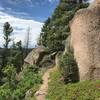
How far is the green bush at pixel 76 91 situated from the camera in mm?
19220

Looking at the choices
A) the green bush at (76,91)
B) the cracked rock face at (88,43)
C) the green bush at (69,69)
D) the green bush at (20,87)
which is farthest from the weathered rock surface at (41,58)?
the green bush at (76,91)

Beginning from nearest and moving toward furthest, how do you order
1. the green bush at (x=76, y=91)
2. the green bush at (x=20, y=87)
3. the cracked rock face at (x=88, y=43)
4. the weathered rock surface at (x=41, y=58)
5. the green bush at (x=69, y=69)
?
the green bush at (x=76, y=91) < the cracked rock face at (x=88, y=43) < the green bush at (x=69, y=69) < the green bush at (x=20, y=87) < the weathered rock surface at (x=41, y=58)

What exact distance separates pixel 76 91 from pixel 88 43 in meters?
3.70

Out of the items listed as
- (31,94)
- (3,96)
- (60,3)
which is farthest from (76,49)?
(60,3)

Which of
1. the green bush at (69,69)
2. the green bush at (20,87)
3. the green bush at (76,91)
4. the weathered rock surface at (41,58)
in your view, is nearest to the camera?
the green bush at (76,91)

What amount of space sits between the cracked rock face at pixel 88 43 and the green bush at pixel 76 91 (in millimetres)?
1031

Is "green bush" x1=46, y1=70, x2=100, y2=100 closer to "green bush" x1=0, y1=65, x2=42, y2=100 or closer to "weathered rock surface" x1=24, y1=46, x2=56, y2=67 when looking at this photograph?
"green bush" x1=0, y1=65, x2=42, y2=100

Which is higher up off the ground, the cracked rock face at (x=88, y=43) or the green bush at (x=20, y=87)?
the cracked rock face at (x=88, y=43)

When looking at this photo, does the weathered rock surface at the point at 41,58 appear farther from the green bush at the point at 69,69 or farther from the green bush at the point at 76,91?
the green bush at the point at 76,91

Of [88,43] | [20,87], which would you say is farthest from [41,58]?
[88,43]

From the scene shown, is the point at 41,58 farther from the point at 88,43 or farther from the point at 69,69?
the point at 88,43

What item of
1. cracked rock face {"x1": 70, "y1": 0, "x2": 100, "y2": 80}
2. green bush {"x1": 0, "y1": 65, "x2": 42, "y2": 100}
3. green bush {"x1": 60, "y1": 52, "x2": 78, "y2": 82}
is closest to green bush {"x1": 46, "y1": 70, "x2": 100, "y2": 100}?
green bush {"x1": 60, "y1": 52, "x2": 78, "y2": 82}

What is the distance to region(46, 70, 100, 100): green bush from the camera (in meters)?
19.2

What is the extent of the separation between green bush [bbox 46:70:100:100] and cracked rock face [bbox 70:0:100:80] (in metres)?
1.03
